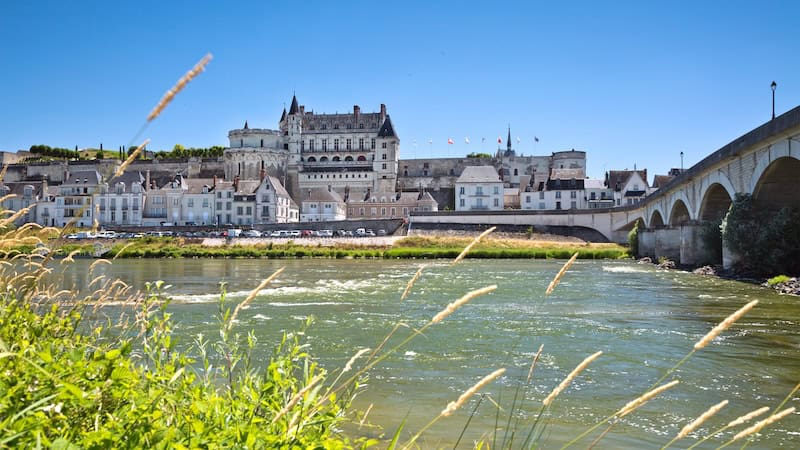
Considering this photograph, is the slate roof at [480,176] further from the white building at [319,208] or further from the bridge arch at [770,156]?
the bridge arch at [770,156]

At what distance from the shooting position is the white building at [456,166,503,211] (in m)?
71.2

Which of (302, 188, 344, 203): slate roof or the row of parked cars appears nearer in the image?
the row of parked cars

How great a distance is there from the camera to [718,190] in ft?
106

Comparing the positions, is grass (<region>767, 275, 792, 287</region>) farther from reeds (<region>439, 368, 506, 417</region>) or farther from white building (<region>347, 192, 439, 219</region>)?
white building (<region>347, 192, 439, 219</region>)

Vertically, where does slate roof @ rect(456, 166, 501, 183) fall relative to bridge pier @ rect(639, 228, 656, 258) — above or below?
above

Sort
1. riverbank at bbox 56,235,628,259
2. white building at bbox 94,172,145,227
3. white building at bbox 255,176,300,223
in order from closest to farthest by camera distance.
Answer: riverbank at bbox 56,235,628,259
white building at bbox 255,176,300,223
white building at bbox 94,172,145,227

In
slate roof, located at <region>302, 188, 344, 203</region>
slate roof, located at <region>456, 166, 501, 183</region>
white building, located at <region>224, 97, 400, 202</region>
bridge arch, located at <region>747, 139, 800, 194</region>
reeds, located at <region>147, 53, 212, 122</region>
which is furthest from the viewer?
white building, located at <region>224, 97, 400, 202</region>

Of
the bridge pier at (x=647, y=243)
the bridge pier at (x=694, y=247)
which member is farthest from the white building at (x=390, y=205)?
the bridge pier at (x=694, y=247)

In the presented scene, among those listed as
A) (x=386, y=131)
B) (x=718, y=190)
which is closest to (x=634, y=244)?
(x=718, y=190)

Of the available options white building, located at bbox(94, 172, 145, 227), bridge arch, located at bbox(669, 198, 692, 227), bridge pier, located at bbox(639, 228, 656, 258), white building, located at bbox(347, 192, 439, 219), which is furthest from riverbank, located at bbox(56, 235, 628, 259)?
white building, located at bbox(94, 172, 145, 227)

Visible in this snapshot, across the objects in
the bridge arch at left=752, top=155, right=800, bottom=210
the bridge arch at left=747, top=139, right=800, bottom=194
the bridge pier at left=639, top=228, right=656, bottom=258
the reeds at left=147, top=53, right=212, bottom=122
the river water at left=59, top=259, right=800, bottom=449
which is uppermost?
the bridge arch at left=747, top=139, right=800, bottom=194

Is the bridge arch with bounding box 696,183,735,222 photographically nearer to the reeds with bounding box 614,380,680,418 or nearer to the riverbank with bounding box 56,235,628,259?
the riverbank with bounding box 56,235,628,259

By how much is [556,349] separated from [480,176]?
62.3 meters

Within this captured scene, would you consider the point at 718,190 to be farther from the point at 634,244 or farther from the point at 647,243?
the point at 634,244
